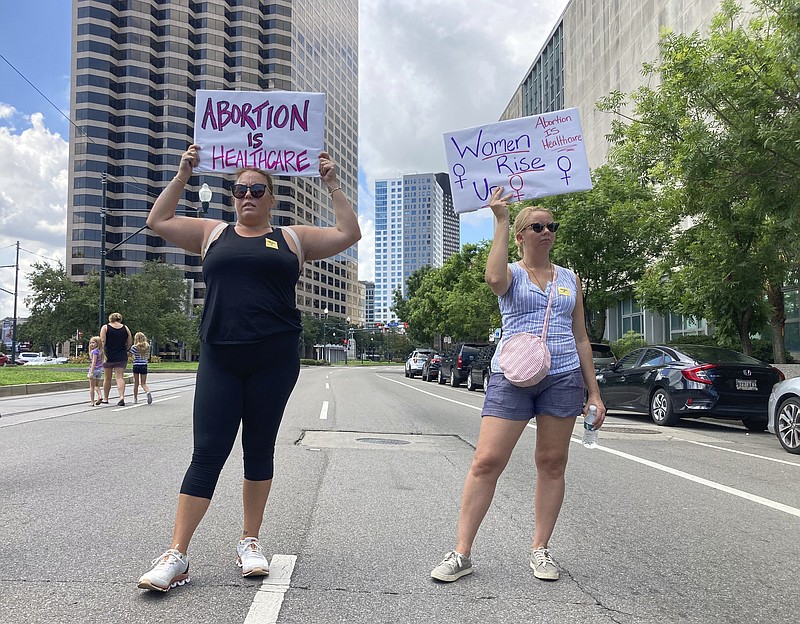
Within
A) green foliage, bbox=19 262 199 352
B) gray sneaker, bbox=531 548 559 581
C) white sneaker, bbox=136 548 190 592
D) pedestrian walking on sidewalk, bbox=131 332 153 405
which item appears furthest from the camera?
green foliage, bbox=19 262 199 352

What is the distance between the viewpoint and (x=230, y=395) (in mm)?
3344

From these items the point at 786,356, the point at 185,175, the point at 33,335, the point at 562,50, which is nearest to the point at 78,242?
the point at 33,335

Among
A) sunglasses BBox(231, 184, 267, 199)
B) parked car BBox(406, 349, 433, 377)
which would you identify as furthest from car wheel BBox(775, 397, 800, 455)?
parked car BBox(406, 349, 433, 377)

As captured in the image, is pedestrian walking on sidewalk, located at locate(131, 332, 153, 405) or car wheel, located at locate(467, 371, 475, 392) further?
car wheel, located at locate(467, 371, 475, 392)

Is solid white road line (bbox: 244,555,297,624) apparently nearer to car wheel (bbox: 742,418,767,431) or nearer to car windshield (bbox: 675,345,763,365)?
car windshield (bbox: 675,345,763,365)

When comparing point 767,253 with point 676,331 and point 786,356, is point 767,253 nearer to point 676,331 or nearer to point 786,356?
point 786,356

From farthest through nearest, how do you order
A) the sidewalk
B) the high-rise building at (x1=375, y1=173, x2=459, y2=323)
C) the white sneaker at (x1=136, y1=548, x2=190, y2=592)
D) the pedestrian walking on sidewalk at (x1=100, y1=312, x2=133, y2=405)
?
the high-rise building at (x1=375, y1=173, x2=459, y2=323) → the sidewalk → the pedestrian walking on sidewalk at (x1=100, y1=312, x2=133, y2=405) → the white sneaker at (x1=136, y1=548, x2=190, y2=592)

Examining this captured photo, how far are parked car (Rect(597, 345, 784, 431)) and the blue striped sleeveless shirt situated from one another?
29.4ft

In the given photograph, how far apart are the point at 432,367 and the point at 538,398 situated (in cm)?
3043

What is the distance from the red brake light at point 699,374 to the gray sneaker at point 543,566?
8.89 metres

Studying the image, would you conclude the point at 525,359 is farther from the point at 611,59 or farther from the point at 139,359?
the point at 611,59

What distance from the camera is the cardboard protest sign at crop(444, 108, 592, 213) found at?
4.11 metres

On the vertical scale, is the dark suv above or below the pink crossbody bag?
below

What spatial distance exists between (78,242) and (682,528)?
101983 mm
